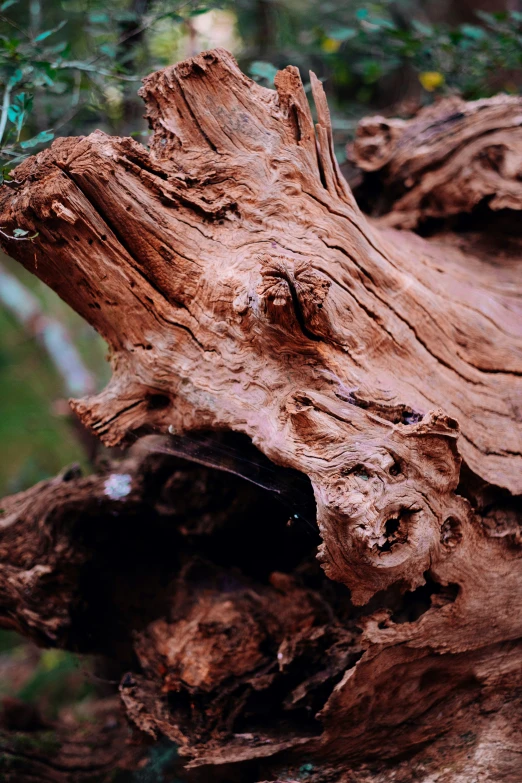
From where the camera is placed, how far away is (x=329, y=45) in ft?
14.4

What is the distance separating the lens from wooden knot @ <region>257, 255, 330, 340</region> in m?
1.76

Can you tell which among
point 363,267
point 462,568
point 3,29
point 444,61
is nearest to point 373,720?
point 462,568

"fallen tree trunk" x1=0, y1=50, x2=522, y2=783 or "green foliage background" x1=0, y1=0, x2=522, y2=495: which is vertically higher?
"green foliage background" x1=0, y1=0, x2=522, y2=495

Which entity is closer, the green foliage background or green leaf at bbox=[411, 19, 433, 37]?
the green foliage background

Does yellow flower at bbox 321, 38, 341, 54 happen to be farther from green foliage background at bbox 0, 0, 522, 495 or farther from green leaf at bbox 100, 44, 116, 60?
green leaf at bbox 100, 44, 116, 60

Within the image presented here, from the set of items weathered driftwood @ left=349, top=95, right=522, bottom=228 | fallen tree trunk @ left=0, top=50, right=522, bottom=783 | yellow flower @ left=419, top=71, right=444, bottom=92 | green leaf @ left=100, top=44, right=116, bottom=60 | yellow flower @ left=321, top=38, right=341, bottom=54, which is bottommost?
fallen tree trunk @ left=0, top=50, right=522, bottom=783

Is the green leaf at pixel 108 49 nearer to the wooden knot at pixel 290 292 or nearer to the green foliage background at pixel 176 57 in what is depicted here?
the green foliage background at pixel 176 57

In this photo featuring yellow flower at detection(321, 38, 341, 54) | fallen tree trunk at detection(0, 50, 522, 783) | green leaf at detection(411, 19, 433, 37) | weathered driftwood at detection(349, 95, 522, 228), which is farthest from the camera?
yellow flower at detection(321, 38, 341, 54)

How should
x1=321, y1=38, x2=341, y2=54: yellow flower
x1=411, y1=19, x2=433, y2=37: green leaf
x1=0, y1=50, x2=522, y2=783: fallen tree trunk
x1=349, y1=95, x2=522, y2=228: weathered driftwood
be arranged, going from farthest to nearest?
x1=321, y1=38, x2=341, y2=54: yellow flower → x1=411, y1=19, x2=433, y2=37: green leaf → x1=349, y1=95, x2=522, y2=228: weathered driftwood → x1=0, y1=50, x2=522, y2=783: fallen tree trunk

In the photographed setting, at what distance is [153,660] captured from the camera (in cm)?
256

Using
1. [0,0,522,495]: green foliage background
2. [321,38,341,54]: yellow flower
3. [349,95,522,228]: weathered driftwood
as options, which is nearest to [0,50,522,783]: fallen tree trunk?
[0,0,522,495]: green foliage background

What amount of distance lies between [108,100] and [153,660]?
295cm

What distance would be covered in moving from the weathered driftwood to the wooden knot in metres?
1.36

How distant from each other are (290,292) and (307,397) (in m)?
0.32
